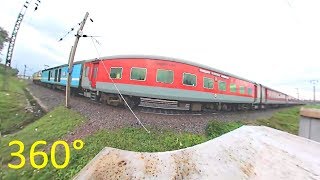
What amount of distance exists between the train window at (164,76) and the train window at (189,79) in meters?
0.85

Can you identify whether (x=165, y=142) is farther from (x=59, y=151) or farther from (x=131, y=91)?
(x=131, y=91)

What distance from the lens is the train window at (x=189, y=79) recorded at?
45.6 feet

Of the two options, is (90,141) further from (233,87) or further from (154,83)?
(233,87)

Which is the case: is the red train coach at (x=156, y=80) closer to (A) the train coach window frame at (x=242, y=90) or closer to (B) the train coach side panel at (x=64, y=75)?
(A) the train coach window frame at (x=242, y=90)

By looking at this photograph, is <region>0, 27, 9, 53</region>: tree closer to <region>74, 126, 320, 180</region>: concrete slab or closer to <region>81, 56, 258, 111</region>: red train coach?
<region>81, 56, 258, 111</region>: red train coach

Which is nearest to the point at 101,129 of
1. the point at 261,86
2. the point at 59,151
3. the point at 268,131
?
the point at 59,151

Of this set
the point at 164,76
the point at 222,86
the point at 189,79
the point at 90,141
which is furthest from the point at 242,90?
the point at 90,141

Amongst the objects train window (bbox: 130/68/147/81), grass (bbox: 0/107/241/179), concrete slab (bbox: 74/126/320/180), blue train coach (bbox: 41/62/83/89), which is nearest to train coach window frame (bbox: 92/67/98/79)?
blue train coach (bbox: 41/62/83/89)

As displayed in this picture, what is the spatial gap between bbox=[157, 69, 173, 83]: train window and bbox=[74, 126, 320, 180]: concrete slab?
11.3m

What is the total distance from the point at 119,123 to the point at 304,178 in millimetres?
9737

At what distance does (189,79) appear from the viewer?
1415 centimetres

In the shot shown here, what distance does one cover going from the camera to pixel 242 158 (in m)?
1.72

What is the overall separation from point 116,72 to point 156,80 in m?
2.38

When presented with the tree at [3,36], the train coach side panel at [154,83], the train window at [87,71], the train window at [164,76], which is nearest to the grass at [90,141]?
the train coach side panel at [154,83]
